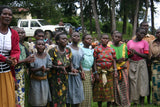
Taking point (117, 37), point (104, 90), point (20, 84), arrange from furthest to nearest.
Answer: point (117, 37) < point (104, 90) < point (20, 84)

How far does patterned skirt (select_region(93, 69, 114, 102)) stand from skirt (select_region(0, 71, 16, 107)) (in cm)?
236

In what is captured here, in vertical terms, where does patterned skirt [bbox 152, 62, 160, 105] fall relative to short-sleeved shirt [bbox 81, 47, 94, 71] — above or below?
below

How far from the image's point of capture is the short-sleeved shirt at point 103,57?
4.90 m

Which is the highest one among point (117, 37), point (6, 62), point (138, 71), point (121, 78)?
point (117, 37)

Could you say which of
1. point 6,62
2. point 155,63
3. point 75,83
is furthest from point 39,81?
point 155,63

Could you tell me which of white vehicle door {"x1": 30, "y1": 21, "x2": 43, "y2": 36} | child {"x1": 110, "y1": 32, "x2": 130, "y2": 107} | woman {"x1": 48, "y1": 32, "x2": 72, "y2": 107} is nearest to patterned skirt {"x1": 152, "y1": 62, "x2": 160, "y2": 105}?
child {"x1": 110, "y1": 32, "x2": 130, "y2": 107}

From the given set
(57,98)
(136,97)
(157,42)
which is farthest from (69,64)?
(157,42)

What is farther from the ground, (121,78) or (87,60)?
(87,60)

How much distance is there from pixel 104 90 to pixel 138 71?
3.71 feet

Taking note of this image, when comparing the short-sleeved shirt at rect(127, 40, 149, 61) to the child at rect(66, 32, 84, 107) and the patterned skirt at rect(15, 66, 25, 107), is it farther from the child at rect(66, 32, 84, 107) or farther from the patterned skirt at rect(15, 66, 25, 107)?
the patterned skirt at rect(15, 66, 25, 107)

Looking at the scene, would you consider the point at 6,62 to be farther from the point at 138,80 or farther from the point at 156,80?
the point at 156,80

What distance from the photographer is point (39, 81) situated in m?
4.21

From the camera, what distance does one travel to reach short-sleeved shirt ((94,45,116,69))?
490 cm

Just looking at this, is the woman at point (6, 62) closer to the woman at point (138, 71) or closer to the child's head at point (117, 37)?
the child's head at point (117, 37)
